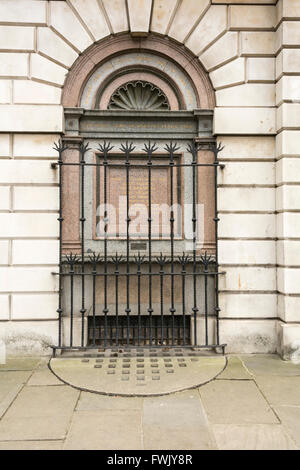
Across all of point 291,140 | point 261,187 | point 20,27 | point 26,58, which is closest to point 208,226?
point 261,187

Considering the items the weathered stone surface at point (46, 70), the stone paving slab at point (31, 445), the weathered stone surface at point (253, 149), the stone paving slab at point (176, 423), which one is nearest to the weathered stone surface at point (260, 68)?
the weathered stone surface at point (253, 149)

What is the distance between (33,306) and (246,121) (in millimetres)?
4610

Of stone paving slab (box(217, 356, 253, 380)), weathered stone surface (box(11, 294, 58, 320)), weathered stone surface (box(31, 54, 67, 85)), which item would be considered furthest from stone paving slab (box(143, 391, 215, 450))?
weathered stone surface (box(31, 54, 67, 85))

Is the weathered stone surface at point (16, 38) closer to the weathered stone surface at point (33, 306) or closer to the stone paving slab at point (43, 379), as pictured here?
the weathered stone surface at point (33, 306)

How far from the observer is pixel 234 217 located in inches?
242

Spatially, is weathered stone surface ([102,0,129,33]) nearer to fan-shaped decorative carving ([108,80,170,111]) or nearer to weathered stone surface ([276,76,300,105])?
fan-shaped decorative carving ([108,80,170,111])

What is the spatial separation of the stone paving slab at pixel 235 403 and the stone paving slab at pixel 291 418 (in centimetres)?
9

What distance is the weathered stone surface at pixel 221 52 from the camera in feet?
20.3

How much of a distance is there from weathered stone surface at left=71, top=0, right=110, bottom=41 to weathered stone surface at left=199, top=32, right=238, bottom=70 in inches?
66.9

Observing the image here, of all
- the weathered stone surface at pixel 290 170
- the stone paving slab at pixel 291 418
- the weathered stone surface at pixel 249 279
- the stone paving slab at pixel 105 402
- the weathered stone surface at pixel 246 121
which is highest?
the weathered stone surface at pixel 246 121

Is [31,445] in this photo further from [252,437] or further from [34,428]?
[252,437]

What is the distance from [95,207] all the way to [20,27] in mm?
3143

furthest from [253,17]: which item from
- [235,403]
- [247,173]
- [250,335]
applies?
[235,403]

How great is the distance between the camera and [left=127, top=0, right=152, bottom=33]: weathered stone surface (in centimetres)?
621
